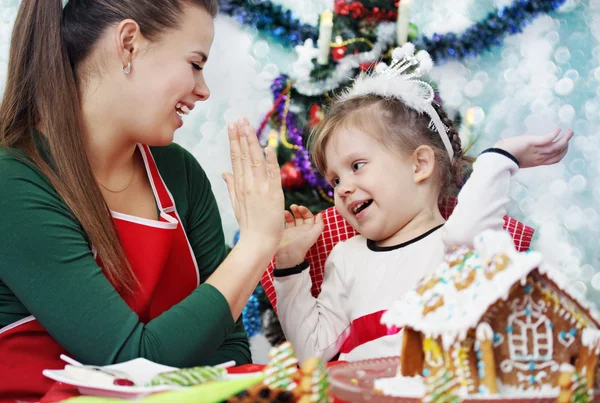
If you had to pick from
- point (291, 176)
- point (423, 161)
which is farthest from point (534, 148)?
point (291, 176)

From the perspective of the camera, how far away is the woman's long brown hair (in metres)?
1.24

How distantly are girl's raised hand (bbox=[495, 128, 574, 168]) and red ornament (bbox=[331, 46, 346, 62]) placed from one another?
1.12 m

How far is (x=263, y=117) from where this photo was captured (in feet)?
8.18

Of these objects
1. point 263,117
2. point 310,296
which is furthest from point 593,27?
point 310,296

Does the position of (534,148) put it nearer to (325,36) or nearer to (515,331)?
(515,331)

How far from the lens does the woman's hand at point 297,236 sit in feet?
5.32

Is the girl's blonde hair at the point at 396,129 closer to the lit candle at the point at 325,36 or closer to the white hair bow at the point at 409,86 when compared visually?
the white hair bow at the point at 409,86

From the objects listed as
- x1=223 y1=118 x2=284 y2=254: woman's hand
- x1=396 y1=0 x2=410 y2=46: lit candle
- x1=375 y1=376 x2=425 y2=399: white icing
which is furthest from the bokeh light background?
x1=375 y1=376 x2=425 y2=399: white icing

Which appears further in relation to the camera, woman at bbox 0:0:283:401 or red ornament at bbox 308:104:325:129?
red ornament at bbox 308:104:325:129

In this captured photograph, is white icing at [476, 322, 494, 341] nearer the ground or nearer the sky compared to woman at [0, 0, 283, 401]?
nearer the ground

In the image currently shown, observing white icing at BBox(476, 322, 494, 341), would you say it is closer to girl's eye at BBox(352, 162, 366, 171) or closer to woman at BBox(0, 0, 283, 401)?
woman at BBox(0, 0, 283, 401)

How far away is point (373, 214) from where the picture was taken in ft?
5.05

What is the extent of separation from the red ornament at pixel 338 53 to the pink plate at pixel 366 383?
4.80ft

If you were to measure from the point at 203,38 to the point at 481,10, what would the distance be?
5.22ft
